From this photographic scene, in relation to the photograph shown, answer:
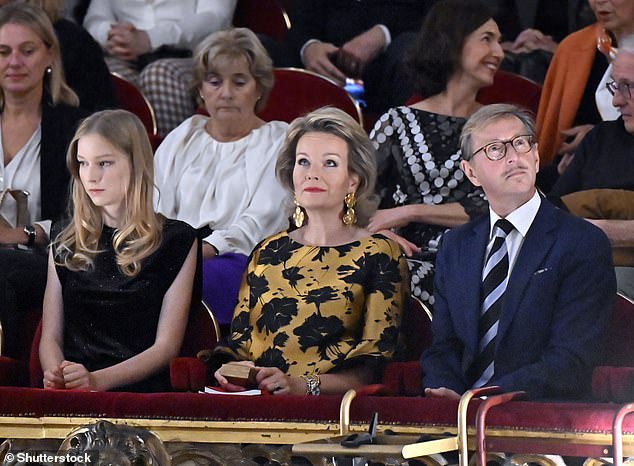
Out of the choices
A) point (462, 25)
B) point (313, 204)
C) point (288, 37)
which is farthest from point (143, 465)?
point (288, 37)

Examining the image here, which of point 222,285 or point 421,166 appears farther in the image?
point 421,166

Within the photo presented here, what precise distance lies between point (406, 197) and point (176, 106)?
3.97 ft

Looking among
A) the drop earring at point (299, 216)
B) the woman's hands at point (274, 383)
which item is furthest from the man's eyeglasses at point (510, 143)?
the woman's hands at point (274, 383)

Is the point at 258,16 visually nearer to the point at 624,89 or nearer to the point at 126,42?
the point at 126,42

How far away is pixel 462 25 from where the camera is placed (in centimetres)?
438

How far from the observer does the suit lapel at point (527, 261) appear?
3131 mm

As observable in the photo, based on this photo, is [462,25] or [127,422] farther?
[462,25]

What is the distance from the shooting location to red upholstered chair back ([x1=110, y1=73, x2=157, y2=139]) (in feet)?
16.1

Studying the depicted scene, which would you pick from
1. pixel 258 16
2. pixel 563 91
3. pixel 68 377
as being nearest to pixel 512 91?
pixel 563 91

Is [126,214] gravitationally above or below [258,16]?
below

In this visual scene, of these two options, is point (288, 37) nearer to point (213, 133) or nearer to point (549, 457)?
point (213, 133)

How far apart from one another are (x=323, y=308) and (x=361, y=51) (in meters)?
1.87

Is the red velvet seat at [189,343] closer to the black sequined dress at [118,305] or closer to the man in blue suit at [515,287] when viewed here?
the black sequined dress at [118,305]

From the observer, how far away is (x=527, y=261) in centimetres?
316
